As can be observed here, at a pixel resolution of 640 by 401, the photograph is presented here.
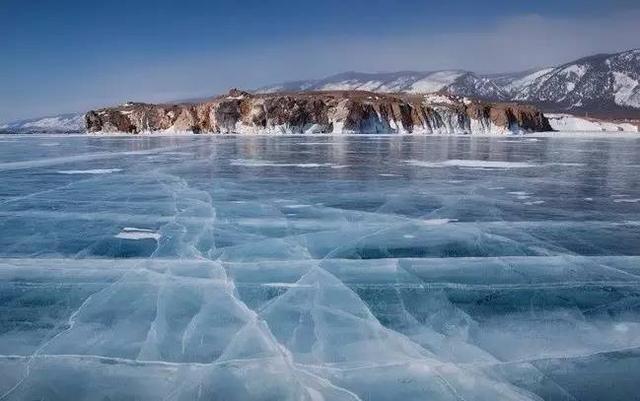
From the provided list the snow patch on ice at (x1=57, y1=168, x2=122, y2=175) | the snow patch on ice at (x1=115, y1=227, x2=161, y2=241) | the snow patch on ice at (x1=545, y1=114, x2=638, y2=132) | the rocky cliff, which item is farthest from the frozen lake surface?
the snow patch on ice at (x1=545, y1=114, x2=638, y2=132)

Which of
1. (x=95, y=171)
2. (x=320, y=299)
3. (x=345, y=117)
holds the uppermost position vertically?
(x=345, y=117)

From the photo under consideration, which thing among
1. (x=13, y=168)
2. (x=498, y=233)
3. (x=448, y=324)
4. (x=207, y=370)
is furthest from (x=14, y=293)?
(x=13, y=168)

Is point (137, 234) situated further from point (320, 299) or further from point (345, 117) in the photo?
point (345, 117)

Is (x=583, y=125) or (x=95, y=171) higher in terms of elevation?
(x=95, y=171)

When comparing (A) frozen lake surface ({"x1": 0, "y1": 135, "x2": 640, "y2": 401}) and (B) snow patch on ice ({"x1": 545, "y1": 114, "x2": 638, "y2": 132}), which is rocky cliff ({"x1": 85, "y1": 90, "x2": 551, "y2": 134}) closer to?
(B) snow patch on ice ({"x1": 545, "y1": 114, "x2": 638, "y2": 132})

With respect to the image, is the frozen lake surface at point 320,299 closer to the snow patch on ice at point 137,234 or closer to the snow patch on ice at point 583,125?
the snow patch on ice at point 137,234

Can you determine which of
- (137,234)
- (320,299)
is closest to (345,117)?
(137,234)

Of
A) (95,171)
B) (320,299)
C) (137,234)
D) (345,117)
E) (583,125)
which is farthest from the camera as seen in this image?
(583,125)

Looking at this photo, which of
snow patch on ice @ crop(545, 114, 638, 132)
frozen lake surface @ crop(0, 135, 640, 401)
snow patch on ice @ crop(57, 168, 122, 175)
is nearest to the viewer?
frozen lake surface @ crop(0, 135, 640, 401)

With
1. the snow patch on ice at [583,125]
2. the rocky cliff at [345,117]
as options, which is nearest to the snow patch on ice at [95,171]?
the rocky cliff at [345,117]

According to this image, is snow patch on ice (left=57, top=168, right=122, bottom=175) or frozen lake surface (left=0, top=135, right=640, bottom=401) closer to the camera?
frozen lake surface (left=0, top=135, right=640, bottom=401)
